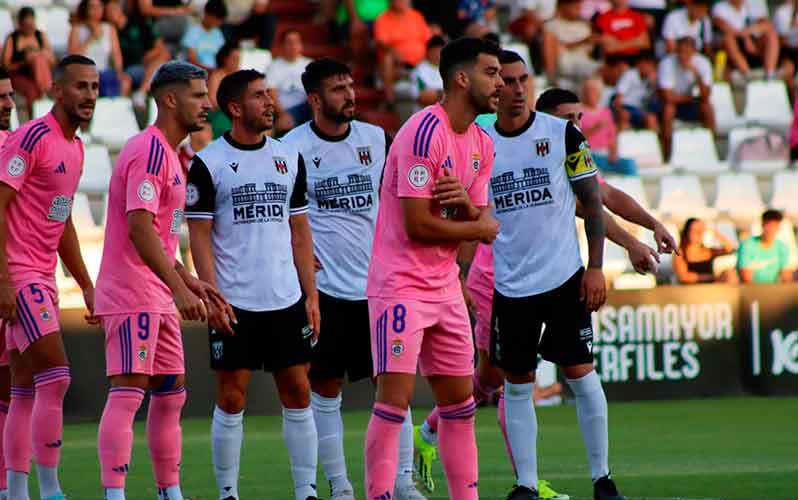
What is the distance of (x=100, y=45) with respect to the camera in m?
18.9

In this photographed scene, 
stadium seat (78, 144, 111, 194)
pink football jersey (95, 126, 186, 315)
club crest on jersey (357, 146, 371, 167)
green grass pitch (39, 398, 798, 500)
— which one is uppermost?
stadium seat (78, 144, 111, 194)

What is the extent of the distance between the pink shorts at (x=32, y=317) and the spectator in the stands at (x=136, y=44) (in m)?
10.4

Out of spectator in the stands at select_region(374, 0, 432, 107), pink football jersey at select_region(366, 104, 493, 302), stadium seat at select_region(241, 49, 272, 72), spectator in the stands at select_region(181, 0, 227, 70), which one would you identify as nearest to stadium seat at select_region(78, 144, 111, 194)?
spectator in the stands at select_region(181, 0, 227, 70)

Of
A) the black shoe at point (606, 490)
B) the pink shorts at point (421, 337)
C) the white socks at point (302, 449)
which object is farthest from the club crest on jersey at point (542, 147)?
the white socks at point (302, 449)

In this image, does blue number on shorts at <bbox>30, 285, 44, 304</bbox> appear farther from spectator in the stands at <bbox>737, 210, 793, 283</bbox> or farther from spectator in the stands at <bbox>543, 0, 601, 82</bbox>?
spectator in the stands at <bbox>543, 0, 601, 82</bbox>

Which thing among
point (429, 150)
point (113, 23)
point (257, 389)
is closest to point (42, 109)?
point (113, 23)

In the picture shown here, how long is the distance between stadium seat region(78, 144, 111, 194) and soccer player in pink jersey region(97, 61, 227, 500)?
929 cm

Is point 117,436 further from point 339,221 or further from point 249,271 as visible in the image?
point 339,221

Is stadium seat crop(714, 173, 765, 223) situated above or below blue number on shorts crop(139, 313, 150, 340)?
above

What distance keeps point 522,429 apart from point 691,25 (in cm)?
1445

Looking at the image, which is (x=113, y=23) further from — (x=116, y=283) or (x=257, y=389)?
(x=116, y=283)

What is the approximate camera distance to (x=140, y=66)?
64.8ft

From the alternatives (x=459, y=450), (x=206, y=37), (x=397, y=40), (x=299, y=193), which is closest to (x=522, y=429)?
(x=459, y=450)

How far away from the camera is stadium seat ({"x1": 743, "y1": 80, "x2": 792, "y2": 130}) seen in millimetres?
22672
